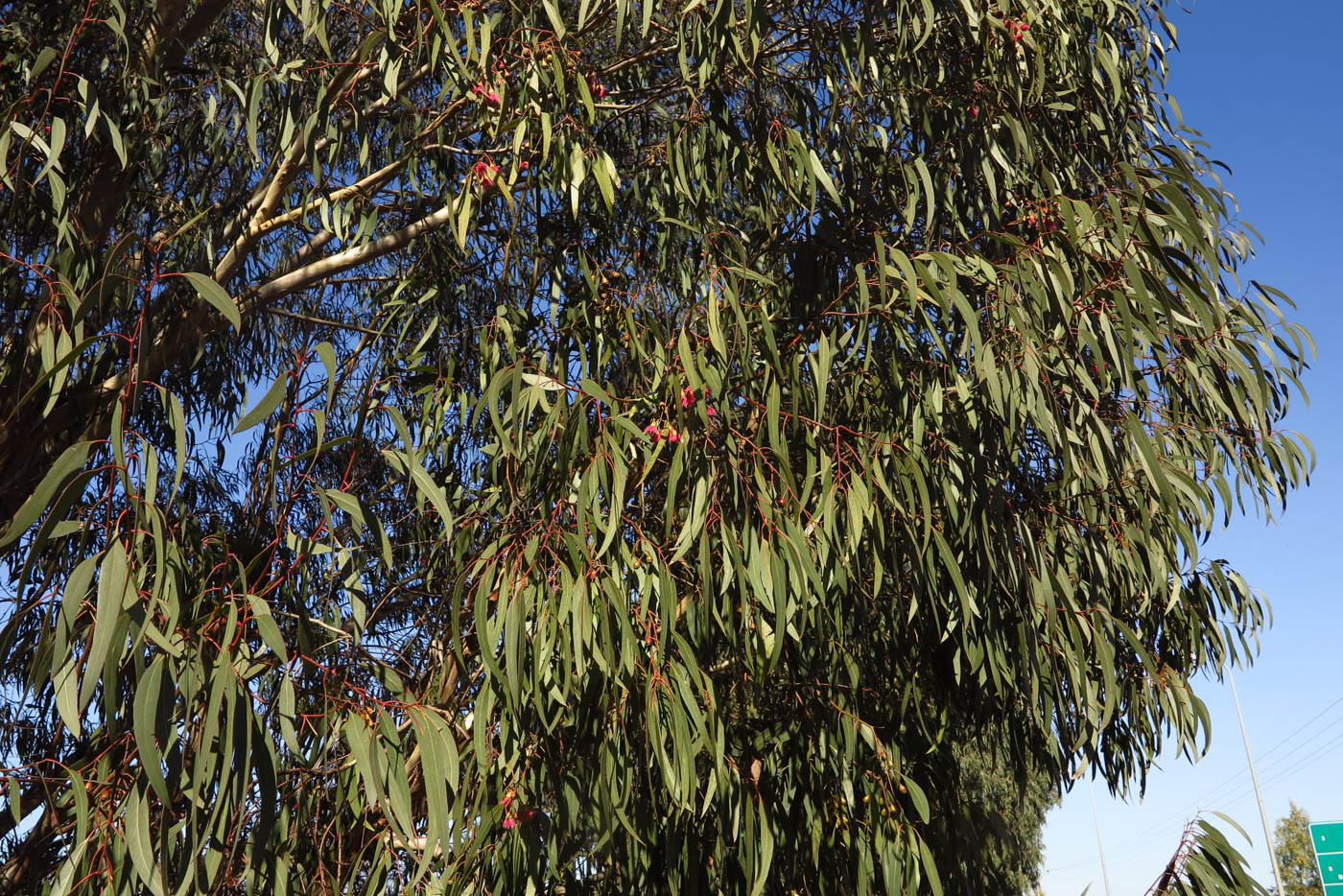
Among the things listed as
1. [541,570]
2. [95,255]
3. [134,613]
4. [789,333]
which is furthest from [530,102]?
[134,613]

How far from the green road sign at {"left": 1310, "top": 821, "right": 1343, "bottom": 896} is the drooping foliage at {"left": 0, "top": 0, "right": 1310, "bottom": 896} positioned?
27.1 ft

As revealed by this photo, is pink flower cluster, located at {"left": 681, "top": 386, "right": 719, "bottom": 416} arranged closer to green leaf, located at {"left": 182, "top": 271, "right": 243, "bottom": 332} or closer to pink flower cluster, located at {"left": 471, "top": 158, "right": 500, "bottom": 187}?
pink flower cluster, located at {"left": 471, "top": 158, "right": 500, "bottom": 187}

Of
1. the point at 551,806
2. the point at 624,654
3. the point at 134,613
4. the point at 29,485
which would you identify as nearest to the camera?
the point at 134,613

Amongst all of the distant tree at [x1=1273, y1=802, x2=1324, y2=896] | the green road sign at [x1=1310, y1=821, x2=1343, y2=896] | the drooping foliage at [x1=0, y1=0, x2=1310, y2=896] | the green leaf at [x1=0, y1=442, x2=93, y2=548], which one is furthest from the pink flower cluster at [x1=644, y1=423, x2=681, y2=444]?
the distant tree at [x1=1273, y1=802, x2=1324, y2=896]

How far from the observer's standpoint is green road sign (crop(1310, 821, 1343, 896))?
9.73 m

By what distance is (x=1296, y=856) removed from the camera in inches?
868

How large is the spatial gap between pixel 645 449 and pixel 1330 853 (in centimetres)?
1009

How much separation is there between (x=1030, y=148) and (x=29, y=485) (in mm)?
2726

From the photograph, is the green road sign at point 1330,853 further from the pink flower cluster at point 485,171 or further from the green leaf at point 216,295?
the green leaf at point 216,295

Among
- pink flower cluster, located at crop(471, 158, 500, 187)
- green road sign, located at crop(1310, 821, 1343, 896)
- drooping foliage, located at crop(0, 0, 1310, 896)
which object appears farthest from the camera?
green road sign, located at crop(1310, 821, 1343, 896)

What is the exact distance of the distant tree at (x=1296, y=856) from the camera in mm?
21812

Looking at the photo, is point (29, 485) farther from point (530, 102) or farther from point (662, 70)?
point (662, 70)

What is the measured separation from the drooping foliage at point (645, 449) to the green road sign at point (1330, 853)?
27.1ft

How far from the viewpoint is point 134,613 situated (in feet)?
4.69
